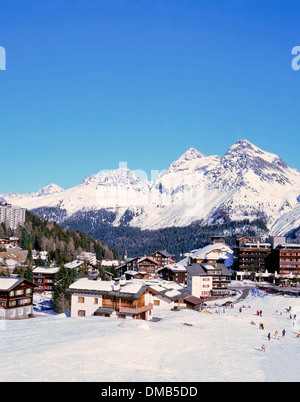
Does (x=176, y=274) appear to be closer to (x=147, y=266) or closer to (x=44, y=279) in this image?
(x=147, y=266)

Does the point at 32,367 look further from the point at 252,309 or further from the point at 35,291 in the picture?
the point at 35,291

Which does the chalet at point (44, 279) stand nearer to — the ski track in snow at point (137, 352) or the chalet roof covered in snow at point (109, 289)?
the chalet roof covered in snow at point (109, 289)

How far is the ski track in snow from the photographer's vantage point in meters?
28.6

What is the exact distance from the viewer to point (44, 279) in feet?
338

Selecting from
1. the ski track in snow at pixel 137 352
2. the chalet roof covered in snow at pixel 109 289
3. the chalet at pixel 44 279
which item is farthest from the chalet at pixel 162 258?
the ski track in snow at pixel 137 352

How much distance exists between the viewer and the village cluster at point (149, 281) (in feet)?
192

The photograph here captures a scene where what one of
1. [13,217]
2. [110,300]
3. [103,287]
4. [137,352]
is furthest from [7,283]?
[13,217]

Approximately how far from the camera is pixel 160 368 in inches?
1205

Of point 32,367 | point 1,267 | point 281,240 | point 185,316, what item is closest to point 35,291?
point 1,267

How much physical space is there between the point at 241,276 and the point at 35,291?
78.2 metres

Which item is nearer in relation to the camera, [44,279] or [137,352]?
[137,352]

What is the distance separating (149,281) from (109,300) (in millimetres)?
36392

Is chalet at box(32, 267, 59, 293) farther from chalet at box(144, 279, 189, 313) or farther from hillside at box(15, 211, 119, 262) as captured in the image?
chalet at box(144, 279, 189, 313)

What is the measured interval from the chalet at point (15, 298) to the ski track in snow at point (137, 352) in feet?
34.3
